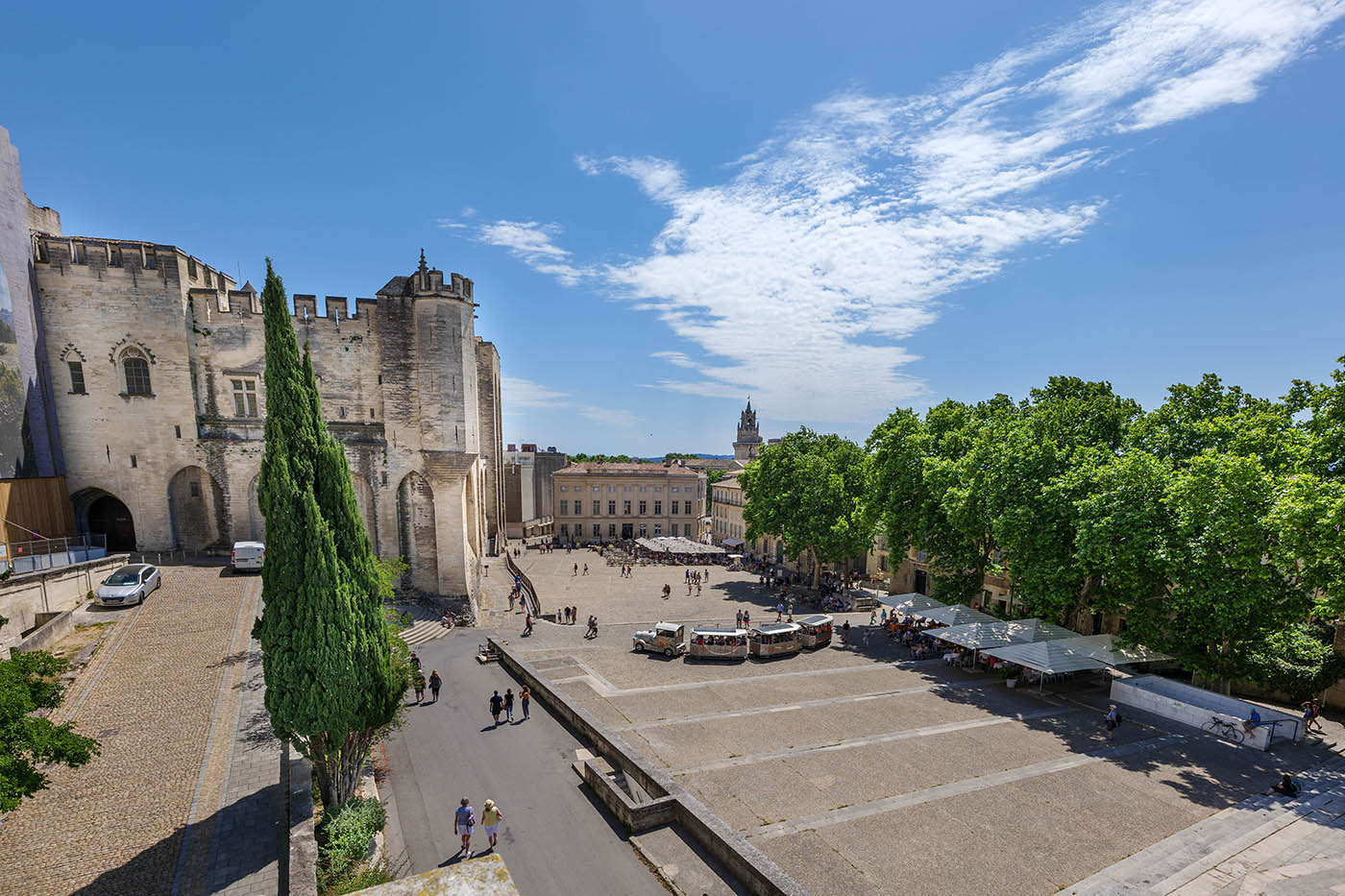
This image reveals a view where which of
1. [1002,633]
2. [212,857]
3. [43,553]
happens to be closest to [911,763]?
[1002,633]

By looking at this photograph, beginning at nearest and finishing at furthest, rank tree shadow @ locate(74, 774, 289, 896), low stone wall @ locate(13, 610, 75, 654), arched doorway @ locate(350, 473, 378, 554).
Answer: tree shadow @ locate(74, 774, 289, 896), low stone wall @ locate(13, 610, 75, 654), arched doorway @ locate(350, 473, 378, 554)

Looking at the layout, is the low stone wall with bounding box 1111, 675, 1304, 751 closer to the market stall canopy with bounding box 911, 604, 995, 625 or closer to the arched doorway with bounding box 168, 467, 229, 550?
the market stall canopy with bounding box 911, 604, 995, 625

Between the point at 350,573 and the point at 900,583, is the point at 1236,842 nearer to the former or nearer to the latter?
the point at 350,573

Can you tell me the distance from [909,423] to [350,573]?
1020 inches

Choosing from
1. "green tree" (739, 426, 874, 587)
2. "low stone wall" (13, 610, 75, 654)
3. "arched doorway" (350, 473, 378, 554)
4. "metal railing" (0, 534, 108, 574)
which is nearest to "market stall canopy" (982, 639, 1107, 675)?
"green tree" (739, 426, 874, 587)

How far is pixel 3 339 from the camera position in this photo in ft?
69.0

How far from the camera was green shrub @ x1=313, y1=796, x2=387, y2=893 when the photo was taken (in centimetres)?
888

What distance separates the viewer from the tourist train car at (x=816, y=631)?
2320cm

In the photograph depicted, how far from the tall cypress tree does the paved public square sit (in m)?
7.32

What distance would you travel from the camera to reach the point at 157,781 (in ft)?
38.4

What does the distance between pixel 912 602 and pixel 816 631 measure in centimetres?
604

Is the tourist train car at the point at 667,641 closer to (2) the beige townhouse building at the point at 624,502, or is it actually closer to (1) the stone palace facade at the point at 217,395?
(1) the stone palace facade at the point at 217,395

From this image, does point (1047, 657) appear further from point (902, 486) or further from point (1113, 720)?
point (902, 486)

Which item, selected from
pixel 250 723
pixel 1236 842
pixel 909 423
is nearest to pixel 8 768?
pixel 250 723
